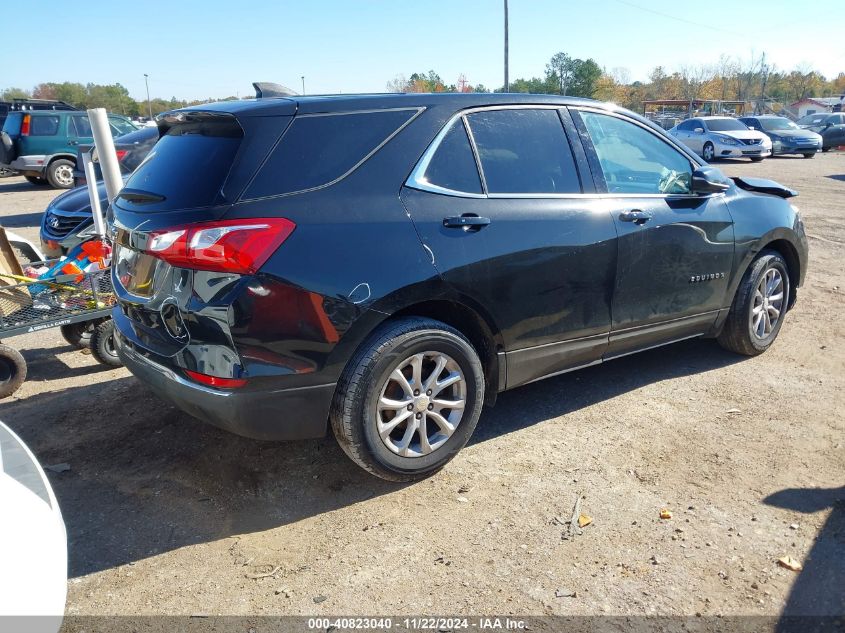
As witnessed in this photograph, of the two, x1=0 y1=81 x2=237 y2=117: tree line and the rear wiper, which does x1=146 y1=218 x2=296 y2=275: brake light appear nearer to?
the rear wiper

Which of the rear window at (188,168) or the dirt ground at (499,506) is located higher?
the rear window at (188,168)

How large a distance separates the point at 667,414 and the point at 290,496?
90.2 inches

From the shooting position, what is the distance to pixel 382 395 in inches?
123

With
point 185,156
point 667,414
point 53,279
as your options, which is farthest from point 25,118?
point 667,414

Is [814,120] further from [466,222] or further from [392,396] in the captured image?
[392,396]

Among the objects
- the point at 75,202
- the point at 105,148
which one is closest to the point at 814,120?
the point at 75,202

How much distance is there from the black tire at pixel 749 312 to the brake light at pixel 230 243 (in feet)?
11.0

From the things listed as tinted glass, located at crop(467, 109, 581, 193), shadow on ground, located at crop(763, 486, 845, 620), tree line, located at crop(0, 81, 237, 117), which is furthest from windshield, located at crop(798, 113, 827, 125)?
tree line, located at crop(0, 81, 237, 117)

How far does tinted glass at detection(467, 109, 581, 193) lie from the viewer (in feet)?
11.4

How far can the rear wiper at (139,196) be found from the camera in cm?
305

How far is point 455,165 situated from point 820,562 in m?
2.36

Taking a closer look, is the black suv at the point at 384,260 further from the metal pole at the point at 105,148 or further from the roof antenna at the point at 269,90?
the metal pole at the point at 105,148

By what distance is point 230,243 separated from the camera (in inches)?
108

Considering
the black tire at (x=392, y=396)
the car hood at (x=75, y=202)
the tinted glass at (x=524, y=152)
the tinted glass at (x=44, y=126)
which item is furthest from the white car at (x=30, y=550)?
the tinted glass at (x=44, y=126)
